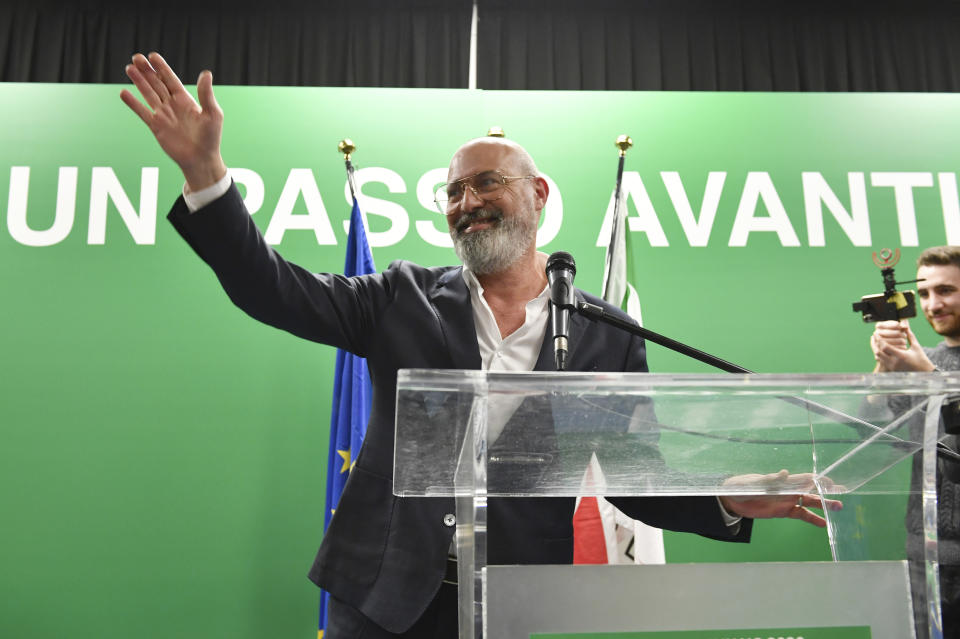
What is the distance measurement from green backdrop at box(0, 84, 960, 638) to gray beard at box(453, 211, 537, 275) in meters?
1.48

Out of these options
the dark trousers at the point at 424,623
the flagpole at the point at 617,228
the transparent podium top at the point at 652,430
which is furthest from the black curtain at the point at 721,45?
the transparent podium top at the point at 652,430

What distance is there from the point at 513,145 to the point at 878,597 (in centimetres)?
150

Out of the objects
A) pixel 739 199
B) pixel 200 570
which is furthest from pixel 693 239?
pixel 200 570

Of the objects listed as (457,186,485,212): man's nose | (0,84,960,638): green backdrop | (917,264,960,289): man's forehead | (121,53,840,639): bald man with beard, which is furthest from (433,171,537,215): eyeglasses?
(917,264,960,289): man's forehead

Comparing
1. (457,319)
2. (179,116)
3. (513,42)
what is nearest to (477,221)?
(457,319)

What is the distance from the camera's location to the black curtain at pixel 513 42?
15.5 feet

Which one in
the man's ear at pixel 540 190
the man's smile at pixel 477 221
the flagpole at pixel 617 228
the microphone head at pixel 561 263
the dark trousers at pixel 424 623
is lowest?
the dark trousers at pixel 424 623

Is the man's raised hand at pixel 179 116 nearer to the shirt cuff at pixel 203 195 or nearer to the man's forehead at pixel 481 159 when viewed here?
the shirt cuff at pixel 203 195

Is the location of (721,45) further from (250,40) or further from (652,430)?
(652,430)

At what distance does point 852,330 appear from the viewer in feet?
11.8

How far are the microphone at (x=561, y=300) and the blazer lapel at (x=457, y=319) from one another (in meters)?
0.37

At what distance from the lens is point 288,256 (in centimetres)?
353

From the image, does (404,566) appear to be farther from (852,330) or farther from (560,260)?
(852,330)

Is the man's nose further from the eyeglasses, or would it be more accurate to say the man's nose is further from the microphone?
the microphone
